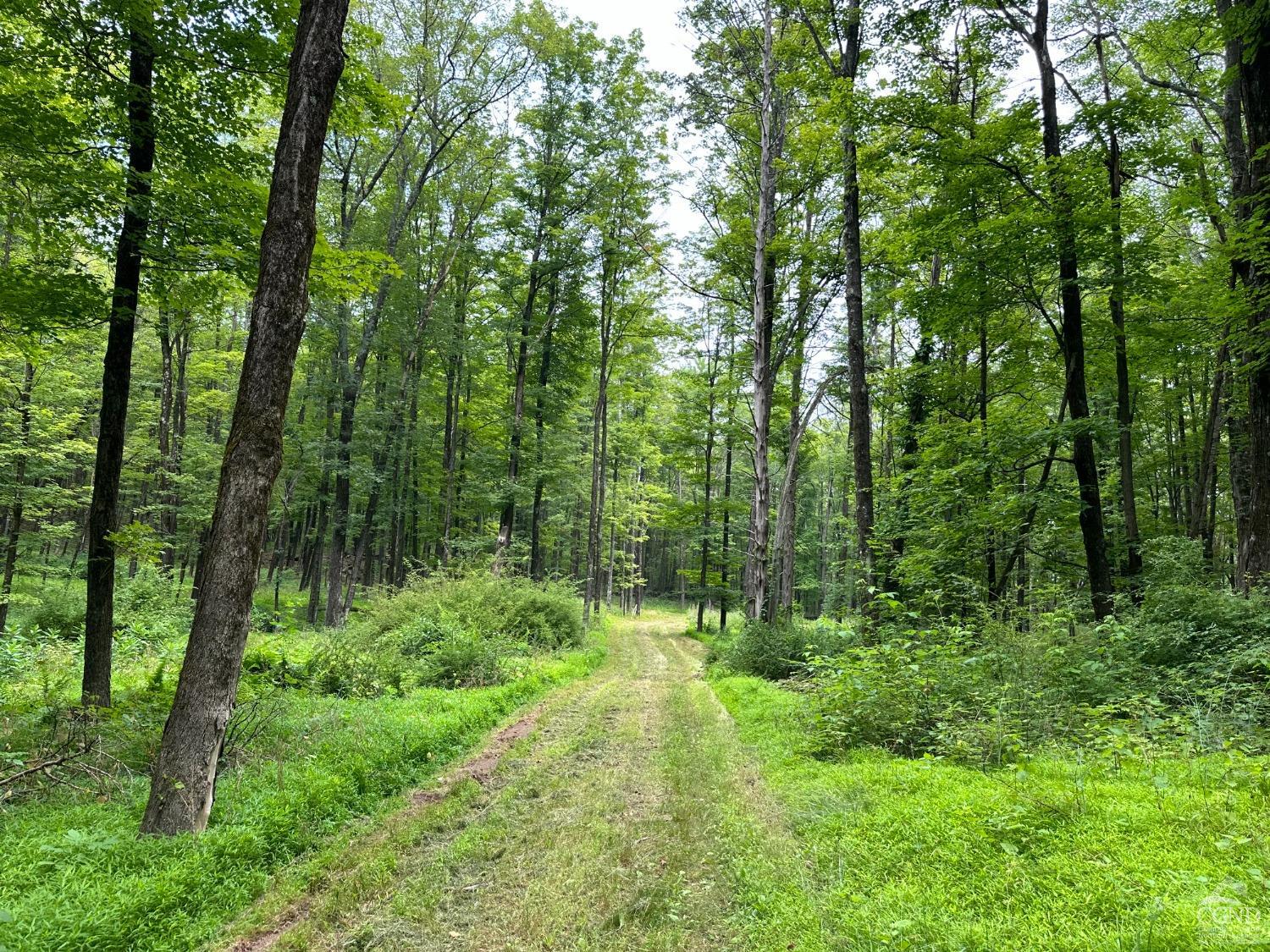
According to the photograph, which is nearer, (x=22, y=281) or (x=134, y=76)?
(x=22, y=281)

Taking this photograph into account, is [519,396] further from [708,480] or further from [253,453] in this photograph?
[253,453]

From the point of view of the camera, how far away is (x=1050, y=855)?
3.29m

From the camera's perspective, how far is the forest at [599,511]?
3.65 meters

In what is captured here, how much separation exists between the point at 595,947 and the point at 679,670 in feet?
40.4

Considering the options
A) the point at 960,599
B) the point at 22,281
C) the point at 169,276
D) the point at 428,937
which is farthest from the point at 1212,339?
the point at 22,281

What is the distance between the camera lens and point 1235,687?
16.4 ft

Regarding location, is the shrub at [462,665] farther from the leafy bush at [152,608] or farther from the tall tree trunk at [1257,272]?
the tall tree trunk at [1257,272]

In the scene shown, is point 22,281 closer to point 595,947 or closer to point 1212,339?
point 595,947

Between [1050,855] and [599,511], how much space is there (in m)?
18.3

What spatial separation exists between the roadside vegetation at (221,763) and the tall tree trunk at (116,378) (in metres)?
0.54

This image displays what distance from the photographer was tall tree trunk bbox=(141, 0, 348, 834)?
420 cm

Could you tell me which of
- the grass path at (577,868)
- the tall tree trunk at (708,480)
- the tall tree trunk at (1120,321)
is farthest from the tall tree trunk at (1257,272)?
the tall tree trunk at (708,480)

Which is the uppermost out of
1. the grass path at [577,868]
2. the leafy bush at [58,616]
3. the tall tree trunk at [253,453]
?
the tall tree trunk at [253,453]

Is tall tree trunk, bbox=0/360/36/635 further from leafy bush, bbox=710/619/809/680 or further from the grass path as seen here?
leafy bush, bbox=710/619/809/680
